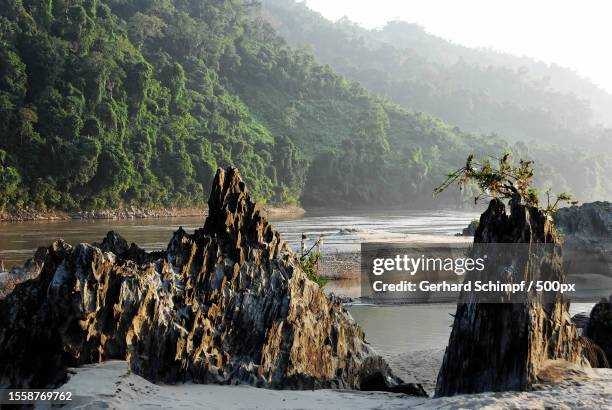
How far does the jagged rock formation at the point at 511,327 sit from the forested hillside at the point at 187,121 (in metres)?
58.1

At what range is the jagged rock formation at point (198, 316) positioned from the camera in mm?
9242

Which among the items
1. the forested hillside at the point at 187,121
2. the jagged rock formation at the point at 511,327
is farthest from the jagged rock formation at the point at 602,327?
the forested hillside at the point at 187,121

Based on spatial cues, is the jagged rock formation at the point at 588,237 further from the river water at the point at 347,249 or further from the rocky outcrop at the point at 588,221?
the river water at the point at 347,249

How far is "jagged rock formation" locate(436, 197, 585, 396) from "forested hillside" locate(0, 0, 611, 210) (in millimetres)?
58064

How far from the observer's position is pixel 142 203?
78250mm

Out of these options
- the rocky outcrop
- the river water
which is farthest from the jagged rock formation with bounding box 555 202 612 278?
the river water

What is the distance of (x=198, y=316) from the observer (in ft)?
34.5

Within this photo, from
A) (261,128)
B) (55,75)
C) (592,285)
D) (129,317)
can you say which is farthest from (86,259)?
(261,128)

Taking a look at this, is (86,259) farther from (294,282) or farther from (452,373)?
(452,373)

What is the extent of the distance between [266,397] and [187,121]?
3523 inches

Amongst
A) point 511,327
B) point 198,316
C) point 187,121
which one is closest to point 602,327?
point 511,327

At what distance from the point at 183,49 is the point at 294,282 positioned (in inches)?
4499

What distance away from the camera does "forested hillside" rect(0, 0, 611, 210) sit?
6819 centimetres

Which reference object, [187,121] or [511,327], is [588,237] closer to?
[511,327]
